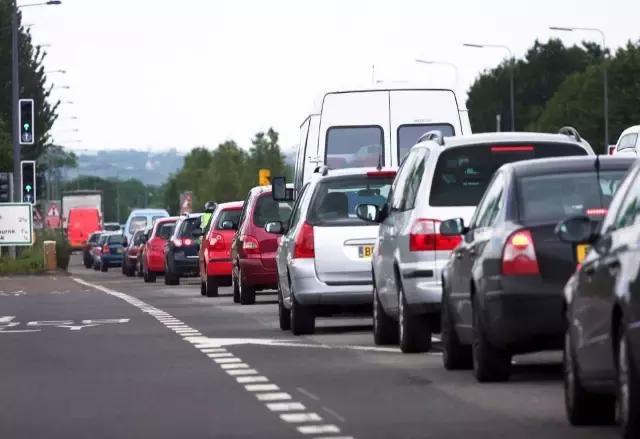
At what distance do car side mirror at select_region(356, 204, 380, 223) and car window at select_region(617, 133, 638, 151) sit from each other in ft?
77.1

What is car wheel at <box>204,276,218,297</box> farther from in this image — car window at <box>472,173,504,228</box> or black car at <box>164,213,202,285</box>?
car window at <box>472,173,504,228</box>

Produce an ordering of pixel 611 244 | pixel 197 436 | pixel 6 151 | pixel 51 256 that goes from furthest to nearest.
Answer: pixel 6 151 → pixel 51 256 → pixel 197 436 → pixel 611 244

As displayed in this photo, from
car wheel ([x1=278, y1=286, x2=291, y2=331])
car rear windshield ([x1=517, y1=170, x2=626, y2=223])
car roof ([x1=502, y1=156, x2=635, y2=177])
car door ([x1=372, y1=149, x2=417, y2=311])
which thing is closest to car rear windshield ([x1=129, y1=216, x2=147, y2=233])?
car wheel ([x1=278, y1=286, x2=291, y2=331])

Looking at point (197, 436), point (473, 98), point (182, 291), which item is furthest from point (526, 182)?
point (473, 98)

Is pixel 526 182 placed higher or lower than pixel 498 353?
higher

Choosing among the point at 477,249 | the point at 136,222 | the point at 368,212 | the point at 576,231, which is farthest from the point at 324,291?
the point at 136,222

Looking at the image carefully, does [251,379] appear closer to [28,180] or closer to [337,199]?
[337,199]

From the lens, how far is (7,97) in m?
105

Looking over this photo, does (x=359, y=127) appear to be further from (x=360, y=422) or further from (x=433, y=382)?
(x=360, y=422)

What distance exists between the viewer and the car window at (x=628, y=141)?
4359cm

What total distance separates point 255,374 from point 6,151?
59564 millimetres

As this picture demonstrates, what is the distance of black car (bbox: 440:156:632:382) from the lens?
45.8 ft

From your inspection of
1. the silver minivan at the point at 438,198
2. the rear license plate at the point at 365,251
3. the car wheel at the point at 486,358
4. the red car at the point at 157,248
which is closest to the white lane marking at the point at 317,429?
the car wheel at the point at 486,358

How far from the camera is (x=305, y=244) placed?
72.3ft
